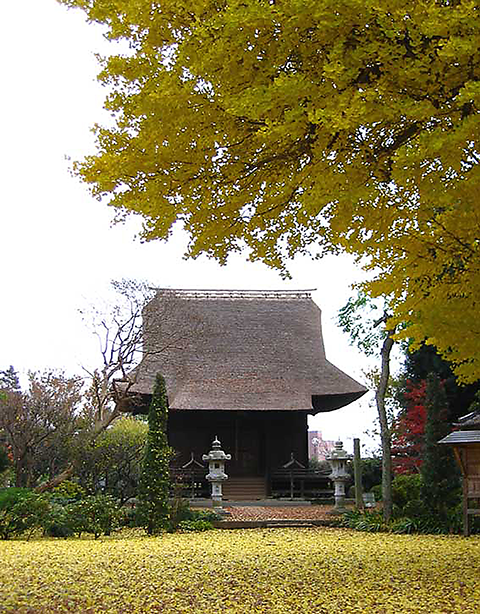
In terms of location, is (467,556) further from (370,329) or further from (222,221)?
(370,329)

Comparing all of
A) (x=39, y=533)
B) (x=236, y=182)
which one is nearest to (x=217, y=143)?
(x=236, y=182)

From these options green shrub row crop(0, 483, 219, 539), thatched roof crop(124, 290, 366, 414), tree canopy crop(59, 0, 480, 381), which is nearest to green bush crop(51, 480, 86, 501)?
green shrub row crop(0, 483, 219, 539)

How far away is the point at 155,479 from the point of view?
13.3 m

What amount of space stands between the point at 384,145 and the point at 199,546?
676cm

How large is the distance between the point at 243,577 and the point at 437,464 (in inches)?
300

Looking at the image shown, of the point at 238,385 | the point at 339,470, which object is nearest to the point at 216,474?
the point at 339,470

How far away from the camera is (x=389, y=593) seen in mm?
6059

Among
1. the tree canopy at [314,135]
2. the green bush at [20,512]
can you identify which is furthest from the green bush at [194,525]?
the tree canopy at [314,135]

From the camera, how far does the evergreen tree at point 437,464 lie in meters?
13.4

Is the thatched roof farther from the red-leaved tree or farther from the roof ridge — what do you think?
the red-leaved tree

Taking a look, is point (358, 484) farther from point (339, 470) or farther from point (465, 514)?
point (465, 514)

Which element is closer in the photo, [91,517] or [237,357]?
[91,517]

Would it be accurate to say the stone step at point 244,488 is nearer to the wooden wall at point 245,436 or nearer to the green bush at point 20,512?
the wooden wall at point 245,436

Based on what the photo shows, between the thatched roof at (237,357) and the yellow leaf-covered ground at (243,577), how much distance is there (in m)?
9.34
